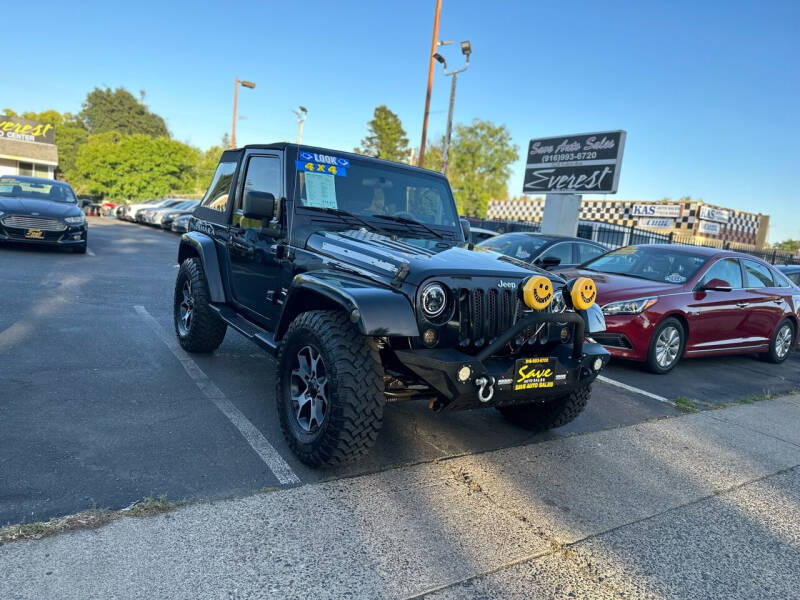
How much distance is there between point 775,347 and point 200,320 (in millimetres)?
7572

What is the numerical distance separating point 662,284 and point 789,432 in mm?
2160

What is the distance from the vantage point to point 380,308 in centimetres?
305

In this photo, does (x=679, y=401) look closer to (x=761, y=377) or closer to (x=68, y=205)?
(x=761, y=377)

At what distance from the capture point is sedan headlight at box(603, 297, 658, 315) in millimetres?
6398

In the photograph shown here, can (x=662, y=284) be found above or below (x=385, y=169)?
below

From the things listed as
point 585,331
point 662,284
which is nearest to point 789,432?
point 662,284

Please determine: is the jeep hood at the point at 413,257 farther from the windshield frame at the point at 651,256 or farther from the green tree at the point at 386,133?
the green tree at the point at 386,133

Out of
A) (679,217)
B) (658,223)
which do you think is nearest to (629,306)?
(679,217)

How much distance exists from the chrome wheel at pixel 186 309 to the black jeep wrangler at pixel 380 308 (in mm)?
680

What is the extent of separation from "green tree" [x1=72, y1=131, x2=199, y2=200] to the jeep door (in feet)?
120

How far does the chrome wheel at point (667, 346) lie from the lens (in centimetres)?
659

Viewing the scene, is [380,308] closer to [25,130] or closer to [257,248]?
[257,248]

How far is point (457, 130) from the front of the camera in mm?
50094

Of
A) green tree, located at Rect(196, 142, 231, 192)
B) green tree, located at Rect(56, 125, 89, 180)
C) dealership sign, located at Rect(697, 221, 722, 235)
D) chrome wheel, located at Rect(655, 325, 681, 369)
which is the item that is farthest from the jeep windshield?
green tree, located at Rect(56, 125, 89, 180)
